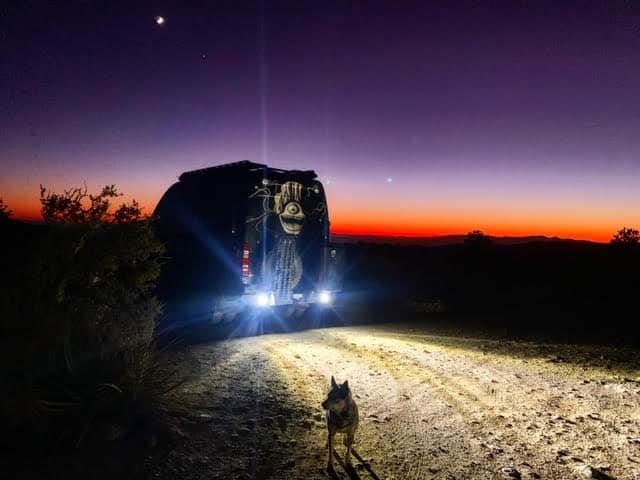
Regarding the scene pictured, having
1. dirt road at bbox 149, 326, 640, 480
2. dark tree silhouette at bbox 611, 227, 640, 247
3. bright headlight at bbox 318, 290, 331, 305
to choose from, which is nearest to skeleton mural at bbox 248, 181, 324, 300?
bright headlight at bbox 318, 290, 331, 305

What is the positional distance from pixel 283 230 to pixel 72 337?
5.70 m

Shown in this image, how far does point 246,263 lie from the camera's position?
29.1ft

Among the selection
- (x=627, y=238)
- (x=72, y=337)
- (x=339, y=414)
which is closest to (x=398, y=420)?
(x=339, y=414)

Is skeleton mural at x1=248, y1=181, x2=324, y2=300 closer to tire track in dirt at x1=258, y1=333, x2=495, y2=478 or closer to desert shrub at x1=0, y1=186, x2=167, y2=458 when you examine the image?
tire track in dirt at x1=258, y1=333, x2=495, y2=478

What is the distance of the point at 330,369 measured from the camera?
20.5ft

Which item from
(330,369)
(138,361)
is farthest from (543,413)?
(138,361)

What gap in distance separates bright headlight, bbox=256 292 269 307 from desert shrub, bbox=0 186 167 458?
3097 mm

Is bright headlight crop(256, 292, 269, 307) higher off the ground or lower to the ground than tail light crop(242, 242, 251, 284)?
lower

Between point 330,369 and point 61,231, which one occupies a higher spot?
point 61,231

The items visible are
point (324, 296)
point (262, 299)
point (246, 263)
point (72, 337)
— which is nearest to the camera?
point (72, 337)

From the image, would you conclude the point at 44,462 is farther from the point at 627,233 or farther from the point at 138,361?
the point at 627,233

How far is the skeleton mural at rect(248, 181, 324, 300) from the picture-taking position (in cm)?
935

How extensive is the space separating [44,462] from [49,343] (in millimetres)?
1172

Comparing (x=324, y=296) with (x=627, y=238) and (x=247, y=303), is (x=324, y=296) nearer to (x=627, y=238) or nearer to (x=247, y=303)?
(x=247, y=303)
